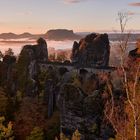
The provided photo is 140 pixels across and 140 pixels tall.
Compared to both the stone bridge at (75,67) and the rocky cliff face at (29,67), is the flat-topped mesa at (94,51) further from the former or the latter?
the rocky cliff face at (29,67)

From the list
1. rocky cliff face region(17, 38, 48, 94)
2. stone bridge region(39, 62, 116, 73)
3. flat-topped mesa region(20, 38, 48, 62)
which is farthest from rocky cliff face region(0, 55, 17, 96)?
stone bridge region(39, 62, 116, 73)

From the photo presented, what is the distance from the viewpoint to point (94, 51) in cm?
8312

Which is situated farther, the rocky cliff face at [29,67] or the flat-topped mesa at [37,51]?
the flat-topped mesa at [37,51]

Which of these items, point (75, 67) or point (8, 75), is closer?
point (75, 67)

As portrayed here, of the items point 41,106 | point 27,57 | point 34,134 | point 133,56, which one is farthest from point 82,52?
point 34,134

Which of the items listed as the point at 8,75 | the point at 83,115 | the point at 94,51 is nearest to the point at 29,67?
the point at 8,75

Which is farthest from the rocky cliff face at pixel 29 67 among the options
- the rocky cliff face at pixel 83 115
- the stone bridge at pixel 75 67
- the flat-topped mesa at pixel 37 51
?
the rocky cliff face at pixel 83 115

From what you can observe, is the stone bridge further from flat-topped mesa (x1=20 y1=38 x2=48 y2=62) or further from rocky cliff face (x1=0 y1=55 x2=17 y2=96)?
rocky cliff face (x1=0 y1=55 x2=17 y2=96)

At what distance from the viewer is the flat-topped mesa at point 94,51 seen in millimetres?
82375

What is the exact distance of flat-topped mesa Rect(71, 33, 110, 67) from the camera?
82.4 metres

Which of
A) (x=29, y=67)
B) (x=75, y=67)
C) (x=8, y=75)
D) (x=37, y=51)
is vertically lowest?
(x=8, y=75)

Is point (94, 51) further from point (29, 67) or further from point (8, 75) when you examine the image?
point (8, 75)

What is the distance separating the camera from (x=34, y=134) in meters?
60.4

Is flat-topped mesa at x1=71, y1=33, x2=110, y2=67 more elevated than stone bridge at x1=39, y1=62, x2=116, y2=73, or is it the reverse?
flat-topped mesa at x1=71, y1=33, x2=110, y2=67
